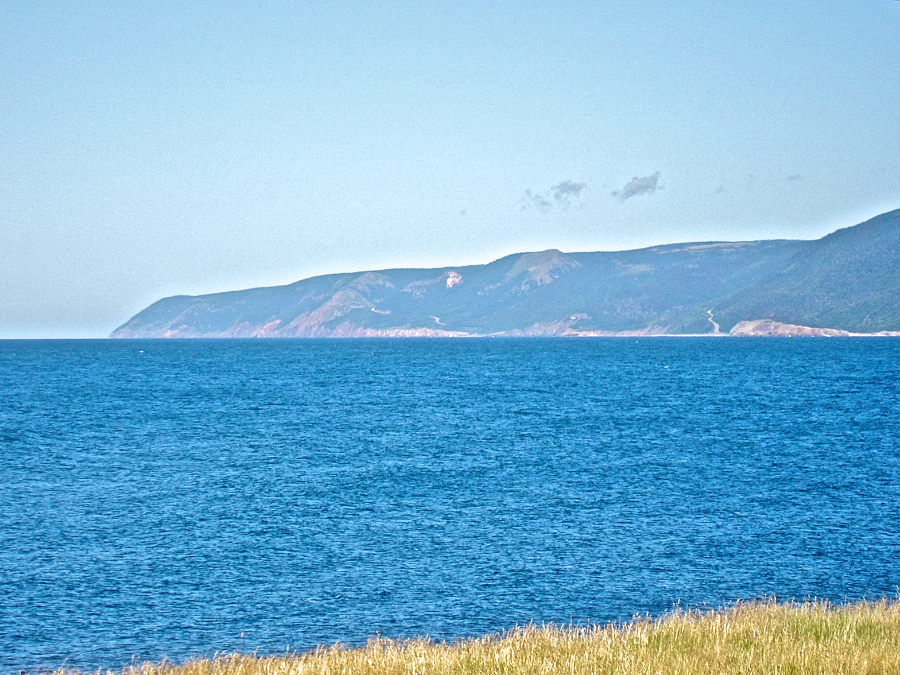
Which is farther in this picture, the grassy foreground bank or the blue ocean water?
the blue ocean water

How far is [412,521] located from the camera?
35656mm

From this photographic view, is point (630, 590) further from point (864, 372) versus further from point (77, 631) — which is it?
point (864, 372)

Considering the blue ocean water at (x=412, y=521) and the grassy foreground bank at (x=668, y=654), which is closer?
the grassy foreground bank at (x=668, y=654)

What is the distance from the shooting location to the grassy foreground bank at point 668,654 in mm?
13617

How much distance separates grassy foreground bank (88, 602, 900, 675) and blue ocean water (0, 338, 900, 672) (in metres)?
6.97

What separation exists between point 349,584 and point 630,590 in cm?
791

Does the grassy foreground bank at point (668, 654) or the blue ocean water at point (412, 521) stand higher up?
the grassy foreground bank at point (668, 654)

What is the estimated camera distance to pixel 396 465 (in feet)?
165

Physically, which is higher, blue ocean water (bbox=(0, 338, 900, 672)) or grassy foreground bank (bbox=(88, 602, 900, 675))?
grassy foreground bank (bbox=(88, 602, 900, 675))

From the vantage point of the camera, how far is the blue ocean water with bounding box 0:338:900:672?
81.9 feet

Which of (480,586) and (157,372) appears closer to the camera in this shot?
(480,586)

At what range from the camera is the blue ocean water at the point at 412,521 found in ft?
81.9

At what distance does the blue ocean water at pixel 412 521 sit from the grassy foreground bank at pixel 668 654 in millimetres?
6967

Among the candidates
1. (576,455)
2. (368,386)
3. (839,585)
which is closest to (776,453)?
(576,455)
